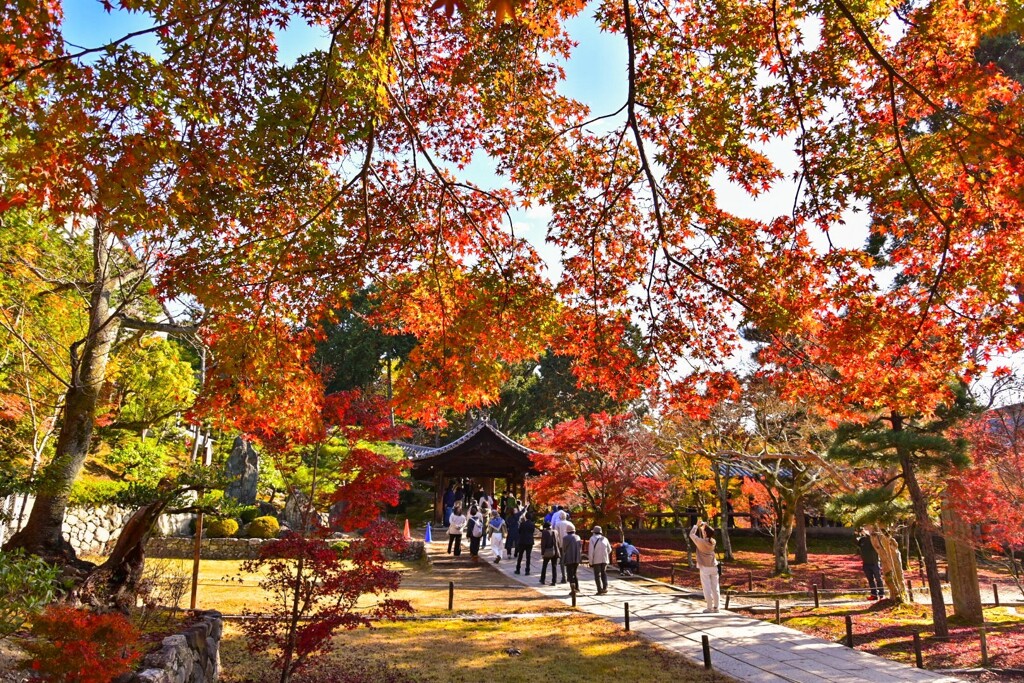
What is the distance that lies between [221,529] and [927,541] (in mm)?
16221

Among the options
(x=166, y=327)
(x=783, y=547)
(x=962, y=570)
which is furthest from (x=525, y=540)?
(x=166, y=327)

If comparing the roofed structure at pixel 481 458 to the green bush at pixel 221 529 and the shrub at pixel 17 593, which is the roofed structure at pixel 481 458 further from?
the shrub at pixel 17 593

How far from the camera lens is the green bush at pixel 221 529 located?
1611 centimetres

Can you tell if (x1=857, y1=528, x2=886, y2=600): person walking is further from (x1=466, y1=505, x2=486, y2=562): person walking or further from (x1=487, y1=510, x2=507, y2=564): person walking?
(x1=466, y1=505, x2=486, y2=562): person walking

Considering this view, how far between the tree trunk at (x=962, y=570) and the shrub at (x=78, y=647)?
1238 cm

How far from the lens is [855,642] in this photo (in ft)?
28.1

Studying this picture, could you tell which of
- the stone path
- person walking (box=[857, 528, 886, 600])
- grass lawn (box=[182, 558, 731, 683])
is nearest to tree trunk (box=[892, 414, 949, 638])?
the stone path

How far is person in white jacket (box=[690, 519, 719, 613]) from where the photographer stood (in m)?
10.1

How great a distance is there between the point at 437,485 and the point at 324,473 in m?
11.3

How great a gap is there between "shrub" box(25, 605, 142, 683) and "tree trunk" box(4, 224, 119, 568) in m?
4.23

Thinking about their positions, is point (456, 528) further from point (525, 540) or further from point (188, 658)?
point (188, 658)

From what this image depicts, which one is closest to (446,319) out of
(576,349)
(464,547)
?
(576,349)

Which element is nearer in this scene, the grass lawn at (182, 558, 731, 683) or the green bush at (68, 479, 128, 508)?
the grass lawn at (182, 558, 731, 683)

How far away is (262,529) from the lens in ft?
54.4
